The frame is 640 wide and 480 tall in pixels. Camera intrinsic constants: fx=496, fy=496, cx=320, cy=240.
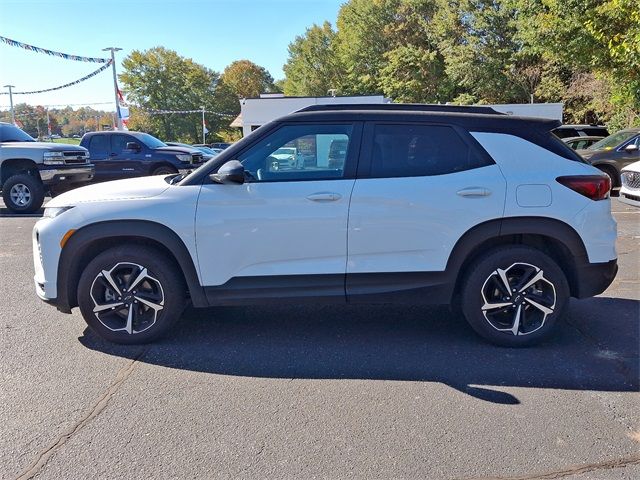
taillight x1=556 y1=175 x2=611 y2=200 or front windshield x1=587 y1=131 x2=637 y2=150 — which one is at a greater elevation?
front windshield x1=587 y1=131 x2=637 y2=150

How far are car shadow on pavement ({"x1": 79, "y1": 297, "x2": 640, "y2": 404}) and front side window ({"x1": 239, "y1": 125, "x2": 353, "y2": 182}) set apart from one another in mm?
1357

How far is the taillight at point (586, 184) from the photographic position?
3.67m

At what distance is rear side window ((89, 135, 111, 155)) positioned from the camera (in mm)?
13805

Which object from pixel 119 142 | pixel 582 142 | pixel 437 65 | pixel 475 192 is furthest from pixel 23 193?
pixel 437 65

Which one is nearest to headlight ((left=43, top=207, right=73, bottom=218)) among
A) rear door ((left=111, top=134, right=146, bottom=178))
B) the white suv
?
the white suv

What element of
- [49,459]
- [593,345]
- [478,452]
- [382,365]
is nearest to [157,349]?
[49,459]

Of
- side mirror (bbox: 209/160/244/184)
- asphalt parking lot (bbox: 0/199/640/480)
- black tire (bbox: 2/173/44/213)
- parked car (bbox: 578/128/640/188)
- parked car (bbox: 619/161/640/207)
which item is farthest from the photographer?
parked car (bbox: 578/128/640/188)

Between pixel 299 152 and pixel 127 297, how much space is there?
68.3 inches

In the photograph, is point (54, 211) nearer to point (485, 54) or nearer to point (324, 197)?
point (324, 197)

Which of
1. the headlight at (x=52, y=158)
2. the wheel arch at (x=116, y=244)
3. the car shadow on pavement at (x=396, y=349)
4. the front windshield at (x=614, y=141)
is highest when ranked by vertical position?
the front windshield at (x=614, y=141)

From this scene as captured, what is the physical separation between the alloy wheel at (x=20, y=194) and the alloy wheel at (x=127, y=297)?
857 centimetres

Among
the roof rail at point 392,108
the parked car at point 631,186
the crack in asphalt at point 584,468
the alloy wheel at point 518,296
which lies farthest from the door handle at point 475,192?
the parked car at point 631,186

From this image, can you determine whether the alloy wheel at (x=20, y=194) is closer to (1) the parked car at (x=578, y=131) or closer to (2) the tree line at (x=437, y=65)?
(2) the tree line at (x=437, y=65)

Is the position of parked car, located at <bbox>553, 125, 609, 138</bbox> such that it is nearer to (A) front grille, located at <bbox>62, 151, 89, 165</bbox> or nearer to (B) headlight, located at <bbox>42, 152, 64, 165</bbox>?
(A) front grille, located at <bbox>62, 151, 89, 165</bbox>
